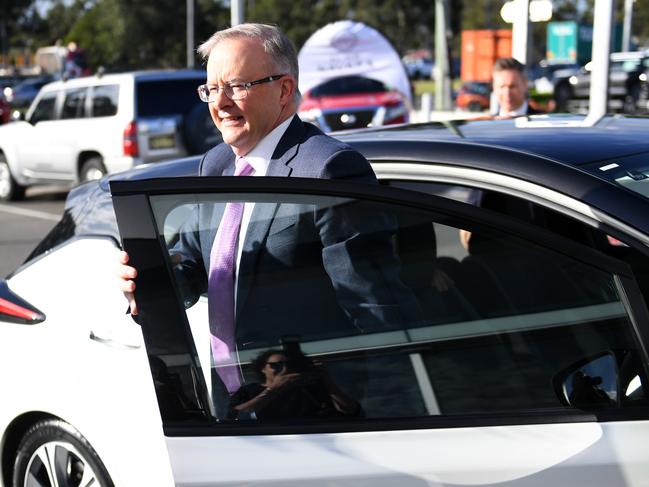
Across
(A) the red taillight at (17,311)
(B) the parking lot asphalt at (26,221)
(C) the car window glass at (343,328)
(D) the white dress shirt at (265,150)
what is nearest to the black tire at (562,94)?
(B) the parking lot asphalt at (26,221)

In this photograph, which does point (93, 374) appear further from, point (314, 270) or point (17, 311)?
point (314, 270)

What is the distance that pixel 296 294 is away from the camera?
2.22 m

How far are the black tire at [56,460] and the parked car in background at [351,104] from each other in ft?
42.0

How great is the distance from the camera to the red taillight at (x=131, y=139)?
12.2 metres

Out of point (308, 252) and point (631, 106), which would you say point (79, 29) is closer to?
point (631, 106)

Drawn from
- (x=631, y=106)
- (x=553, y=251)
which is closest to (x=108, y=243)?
(x=553, y=251)

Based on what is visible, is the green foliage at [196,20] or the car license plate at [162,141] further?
the green foliage at [196,20]

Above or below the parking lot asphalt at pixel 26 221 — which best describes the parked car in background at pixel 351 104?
above

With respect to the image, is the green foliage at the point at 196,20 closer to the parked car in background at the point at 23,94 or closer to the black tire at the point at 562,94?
the parked car in background at the point at 23,94

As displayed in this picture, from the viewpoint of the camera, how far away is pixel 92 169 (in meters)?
12.9

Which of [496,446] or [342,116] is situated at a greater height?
[496,446]

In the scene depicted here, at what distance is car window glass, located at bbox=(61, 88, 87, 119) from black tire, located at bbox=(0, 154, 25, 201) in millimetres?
1511

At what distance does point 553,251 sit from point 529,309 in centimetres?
46

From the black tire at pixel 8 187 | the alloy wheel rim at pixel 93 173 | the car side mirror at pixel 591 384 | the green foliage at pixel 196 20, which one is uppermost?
the car side mirror at pixel 591 384
